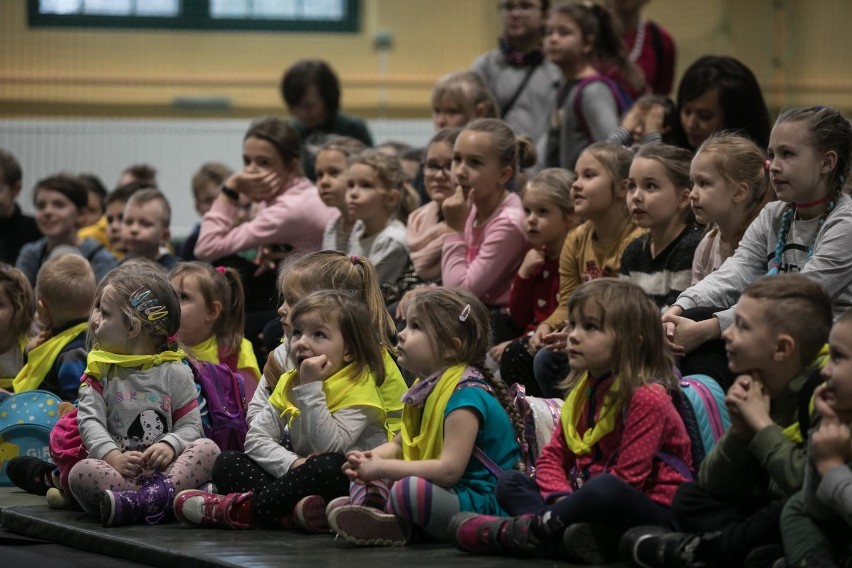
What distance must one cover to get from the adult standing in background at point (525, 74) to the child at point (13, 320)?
2616 millimetres

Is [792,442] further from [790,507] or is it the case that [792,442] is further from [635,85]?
[635,85]

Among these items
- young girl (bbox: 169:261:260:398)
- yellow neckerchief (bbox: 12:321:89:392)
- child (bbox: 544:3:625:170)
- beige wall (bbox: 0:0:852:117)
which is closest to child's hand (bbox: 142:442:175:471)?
young girl (bbox: 169:261:260:398)

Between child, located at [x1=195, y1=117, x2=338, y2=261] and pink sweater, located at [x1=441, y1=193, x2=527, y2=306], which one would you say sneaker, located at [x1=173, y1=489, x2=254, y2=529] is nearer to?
pink sweater, located at [x1=441, y1=193, x2=527, y2=306]

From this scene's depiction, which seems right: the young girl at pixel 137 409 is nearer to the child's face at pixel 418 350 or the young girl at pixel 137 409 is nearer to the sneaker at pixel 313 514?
the sneaker at pixel 313 514

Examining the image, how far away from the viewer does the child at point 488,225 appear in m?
5.43

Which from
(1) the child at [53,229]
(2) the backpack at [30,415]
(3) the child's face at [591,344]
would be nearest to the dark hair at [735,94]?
(3) the child's face at [591,344]

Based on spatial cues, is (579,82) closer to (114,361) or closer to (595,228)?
(595,228)

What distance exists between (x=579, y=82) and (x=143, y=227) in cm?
216

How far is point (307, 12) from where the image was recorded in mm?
10164

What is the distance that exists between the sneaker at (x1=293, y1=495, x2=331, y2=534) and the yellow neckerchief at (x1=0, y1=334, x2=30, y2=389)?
205cm

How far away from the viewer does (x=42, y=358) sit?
5355 millimetres

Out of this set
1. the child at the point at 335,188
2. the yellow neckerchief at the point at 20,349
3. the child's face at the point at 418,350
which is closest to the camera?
the child's face at the point at 418,350

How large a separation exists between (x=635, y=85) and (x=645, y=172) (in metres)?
2.12

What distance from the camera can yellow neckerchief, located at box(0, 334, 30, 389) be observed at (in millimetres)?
5641
